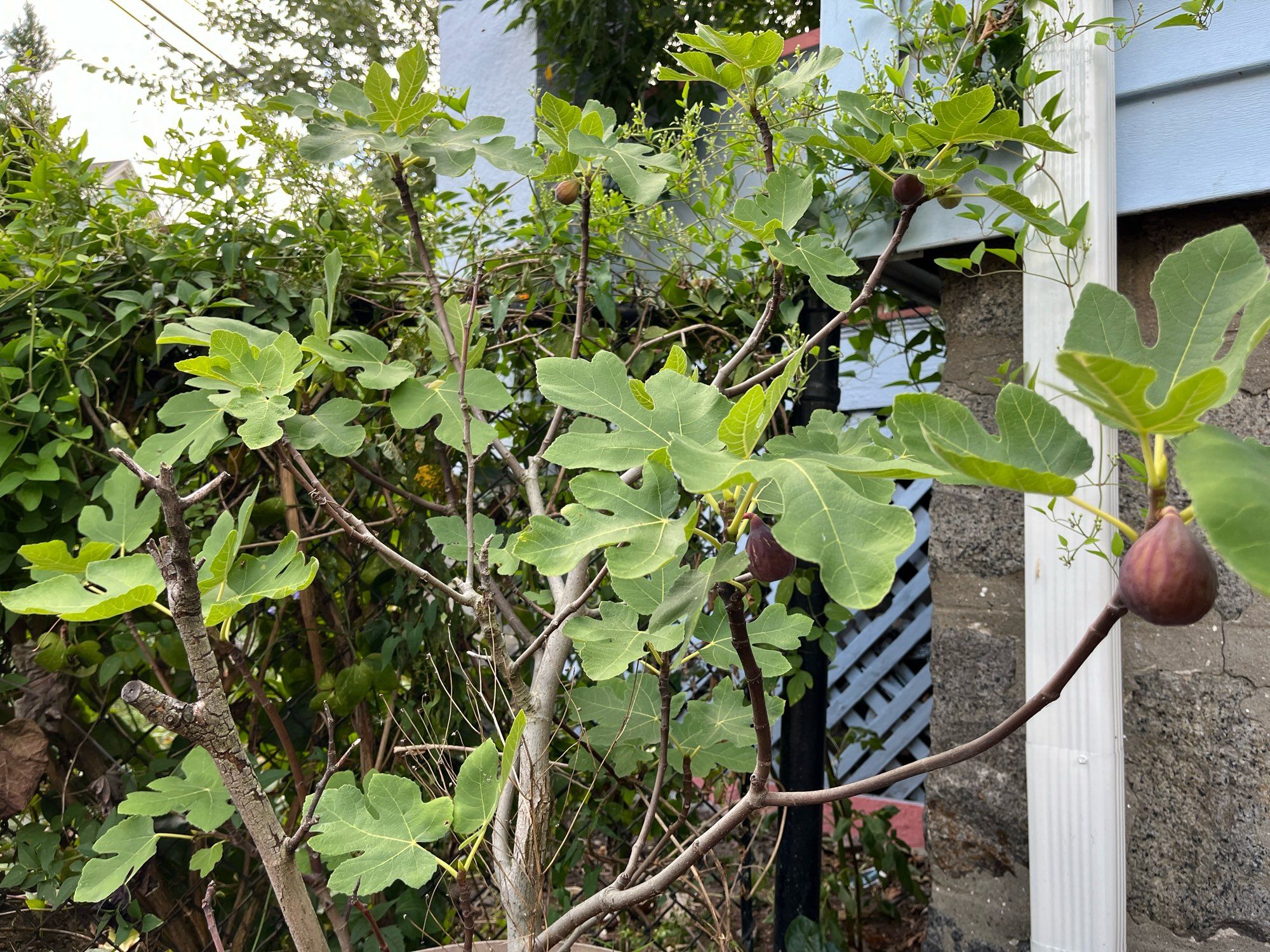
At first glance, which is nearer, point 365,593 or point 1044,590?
point 1044,590

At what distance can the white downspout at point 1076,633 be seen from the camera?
57.0 inches

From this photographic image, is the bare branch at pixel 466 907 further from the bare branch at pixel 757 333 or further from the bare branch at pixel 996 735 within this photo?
the bare branch at pixel 757 333

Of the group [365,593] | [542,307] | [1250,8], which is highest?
[1250,8]

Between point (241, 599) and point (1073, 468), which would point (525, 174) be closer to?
point (241, 599)

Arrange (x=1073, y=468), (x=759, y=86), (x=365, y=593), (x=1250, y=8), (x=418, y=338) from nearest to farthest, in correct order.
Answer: (x=1073, y=468) < (x=759, y=86) < (x=1250, y=8) < (x=418, y=338) < (x=365, y=593)

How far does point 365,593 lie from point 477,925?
0.93 meters

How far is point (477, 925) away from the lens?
222 centimetres

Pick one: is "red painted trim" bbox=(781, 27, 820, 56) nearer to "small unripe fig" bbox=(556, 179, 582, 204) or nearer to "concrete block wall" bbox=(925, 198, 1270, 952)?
"concrete block wall" bbox=(925, 198, 1270, 952)

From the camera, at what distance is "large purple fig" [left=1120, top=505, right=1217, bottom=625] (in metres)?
0.45

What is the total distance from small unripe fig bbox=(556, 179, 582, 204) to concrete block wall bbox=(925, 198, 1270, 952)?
927 millimetres

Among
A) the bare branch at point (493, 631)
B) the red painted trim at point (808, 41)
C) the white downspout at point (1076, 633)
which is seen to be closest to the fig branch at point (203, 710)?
the bare branch at point (493, 631)

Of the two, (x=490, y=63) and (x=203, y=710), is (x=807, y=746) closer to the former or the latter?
(x=203, y=710)

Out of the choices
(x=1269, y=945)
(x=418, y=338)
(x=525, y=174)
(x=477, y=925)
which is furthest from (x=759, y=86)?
(x=477, y=925)

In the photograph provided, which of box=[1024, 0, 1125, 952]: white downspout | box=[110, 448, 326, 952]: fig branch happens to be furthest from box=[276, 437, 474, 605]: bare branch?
box=[1024, 0, 1125, 952]: white downspout
